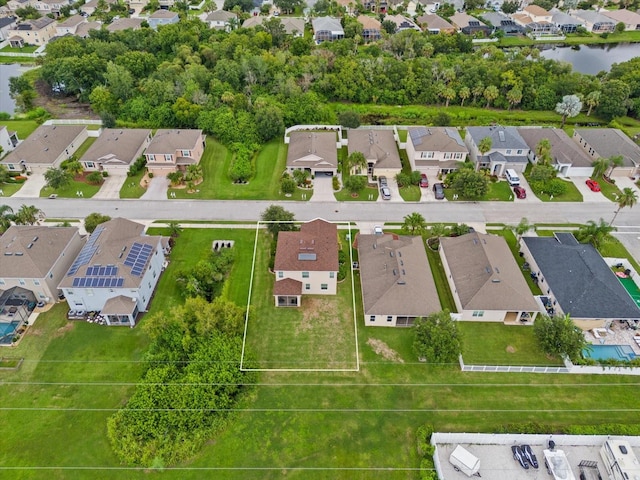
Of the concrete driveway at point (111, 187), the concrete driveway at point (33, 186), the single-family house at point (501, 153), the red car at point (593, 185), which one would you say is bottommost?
the concrete driveway at point (33, 186)

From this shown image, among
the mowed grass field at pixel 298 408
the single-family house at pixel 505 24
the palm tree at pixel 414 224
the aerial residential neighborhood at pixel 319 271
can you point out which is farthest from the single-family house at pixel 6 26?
the single-family house at pixel 505 24

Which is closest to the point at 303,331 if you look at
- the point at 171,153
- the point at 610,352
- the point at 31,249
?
the point at 610,352

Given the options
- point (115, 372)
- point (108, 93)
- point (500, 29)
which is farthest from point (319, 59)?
point (115, 372)

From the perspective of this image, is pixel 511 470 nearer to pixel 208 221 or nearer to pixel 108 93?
pixel 208 221

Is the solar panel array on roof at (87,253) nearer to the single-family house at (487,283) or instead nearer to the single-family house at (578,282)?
the single-family house at (487,283)

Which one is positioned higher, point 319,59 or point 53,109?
point 319,59

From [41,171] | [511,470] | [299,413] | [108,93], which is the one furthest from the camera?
[108,93]
